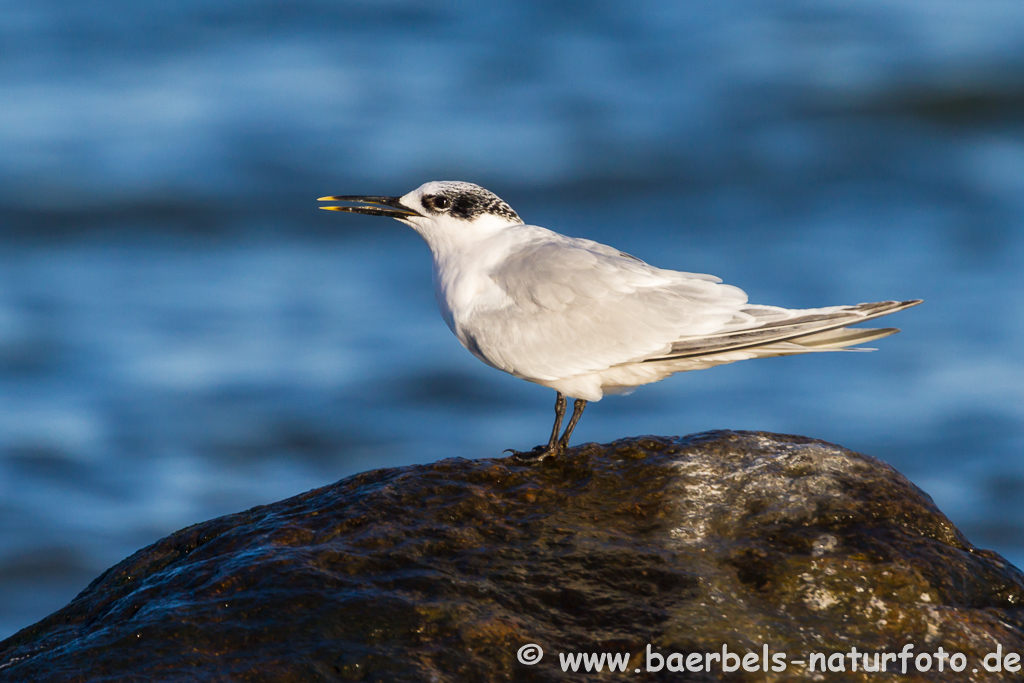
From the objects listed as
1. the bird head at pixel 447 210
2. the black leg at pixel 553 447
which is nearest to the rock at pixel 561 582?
the black leg at pixel 553 447

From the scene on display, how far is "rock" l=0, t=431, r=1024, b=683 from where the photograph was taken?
165 inches

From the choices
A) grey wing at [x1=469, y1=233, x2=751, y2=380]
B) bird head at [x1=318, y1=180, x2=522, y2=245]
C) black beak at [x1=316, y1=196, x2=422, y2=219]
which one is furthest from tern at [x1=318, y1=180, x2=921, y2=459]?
black beak at [x1=316, y1=196, x2=422, y2=219]

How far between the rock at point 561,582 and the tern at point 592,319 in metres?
0.56

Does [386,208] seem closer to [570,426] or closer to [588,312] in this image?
[588,312]

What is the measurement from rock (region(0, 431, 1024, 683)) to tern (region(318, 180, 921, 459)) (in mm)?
561

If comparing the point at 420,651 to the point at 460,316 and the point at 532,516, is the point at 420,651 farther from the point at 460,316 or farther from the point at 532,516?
the point at 460,316

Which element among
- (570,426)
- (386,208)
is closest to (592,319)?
(570,426)

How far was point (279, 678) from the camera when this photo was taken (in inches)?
158

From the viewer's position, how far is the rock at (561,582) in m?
4.18

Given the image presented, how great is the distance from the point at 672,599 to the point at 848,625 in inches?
27.8

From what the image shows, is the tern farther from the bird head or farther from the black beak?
the black beak

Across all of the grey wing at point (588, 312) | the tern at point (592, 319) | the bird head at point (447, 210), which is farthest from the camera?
the bird head at point (447, 210)

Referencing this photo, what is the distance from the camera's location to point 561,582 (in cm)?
452

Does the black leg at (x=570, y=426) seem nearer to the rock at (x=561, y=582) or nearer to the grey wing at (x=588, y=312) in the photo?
the grey wing at (x=588, y=312)
